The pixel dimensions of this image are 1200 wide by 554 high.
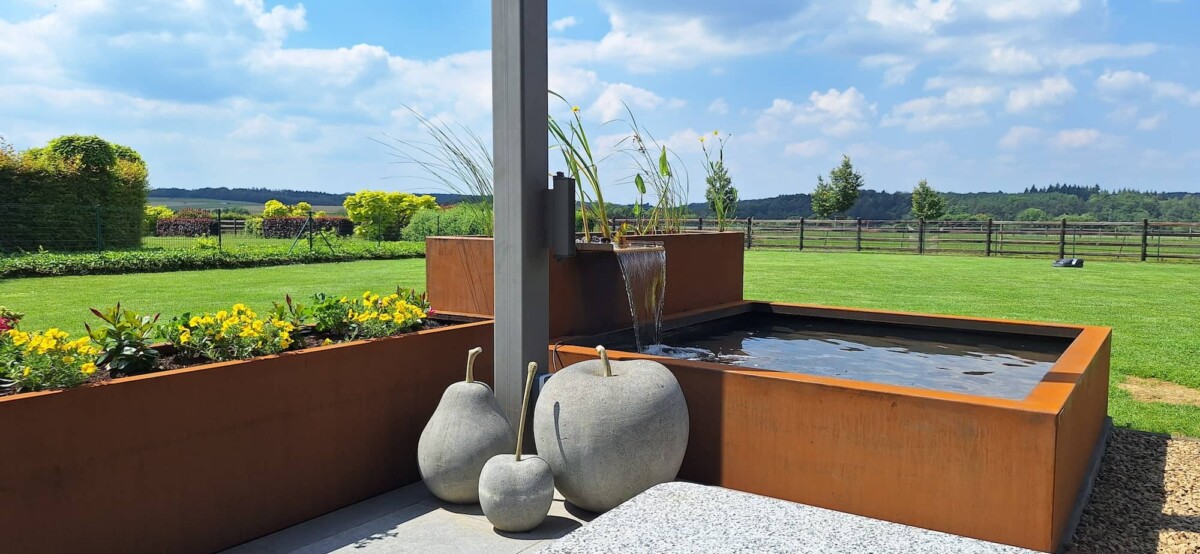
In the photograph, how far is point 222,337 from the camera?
296 cm

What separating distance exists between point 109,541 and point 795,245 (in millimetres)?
23404

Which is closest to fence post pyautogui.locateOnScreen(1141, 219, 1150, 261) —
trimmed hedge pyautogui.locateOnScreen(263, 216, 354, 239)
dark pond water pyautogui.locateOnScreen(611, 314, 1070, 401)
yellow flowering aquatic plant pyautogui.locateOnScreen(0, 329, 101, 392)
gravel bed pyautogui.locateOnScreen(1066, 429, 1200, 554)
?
dark pond water pyautogui.locateOnScreen(611, 314, 1070, 401)

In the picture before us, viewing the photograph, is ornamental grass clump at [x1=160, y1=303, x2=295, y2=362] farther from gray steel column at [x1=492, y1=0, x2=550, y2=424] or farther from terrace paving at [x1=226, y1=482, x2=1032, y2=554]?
gray steel column at [x1=492, y1=0, x2=550, y2=424]

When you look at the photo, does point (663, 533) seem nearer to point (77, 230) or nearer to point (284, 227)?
Answer: point (77, 230)

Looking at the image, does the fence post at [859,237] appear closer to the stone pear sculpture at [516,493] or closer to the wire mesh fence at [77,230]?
the wire mesh fence at [77,230]

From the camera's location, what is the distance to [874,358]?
181 inches

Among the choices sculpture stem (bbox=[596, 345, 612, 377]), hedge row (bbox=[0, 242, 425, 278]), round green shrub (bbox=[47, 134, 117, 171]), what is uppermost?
round green shrub (bbox=[47, 134, 117, 171])

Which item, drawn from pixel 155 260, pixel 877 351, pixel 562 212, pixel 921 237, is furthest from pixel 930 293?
pixel 155 260

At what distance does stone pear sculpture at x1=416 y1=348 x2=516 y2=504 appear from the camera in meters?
3.12

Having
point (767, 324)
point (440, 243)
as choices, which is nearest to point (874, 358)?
point (767, 324)

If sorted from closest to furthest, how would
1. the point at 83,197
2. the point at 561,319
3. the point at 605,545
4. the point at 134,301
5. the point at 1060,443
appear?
the point at 605,545 < the point at 1060,443 < the point at 561,319 < the point at 134,301 < the point at 83,197

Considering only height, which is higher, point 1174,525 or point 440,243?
point 440,243

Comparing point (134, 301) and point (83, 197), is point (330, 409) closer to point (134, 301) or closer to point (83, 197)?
point (134, 301)

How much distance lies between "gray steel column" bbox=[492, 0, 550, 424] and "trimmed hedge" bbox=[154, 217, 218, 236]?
2508 cm
